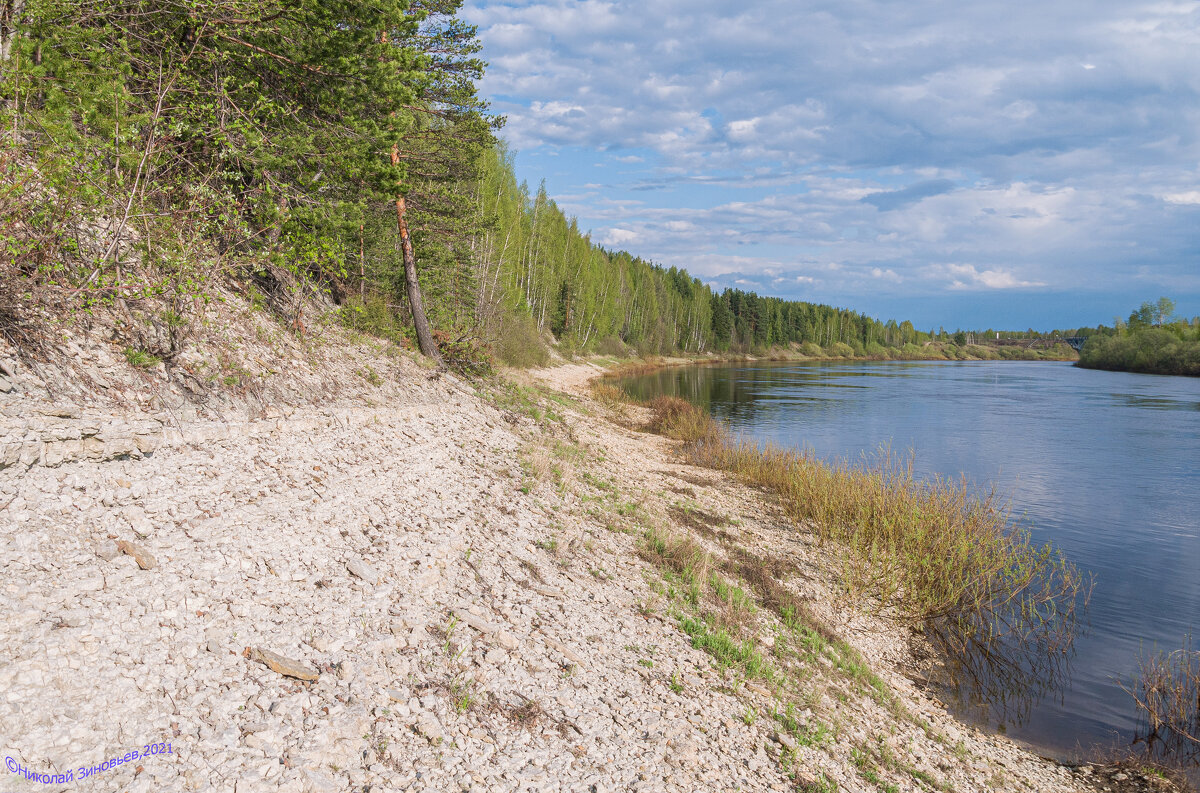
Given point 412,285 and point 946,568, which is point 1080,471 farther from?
point 412,285

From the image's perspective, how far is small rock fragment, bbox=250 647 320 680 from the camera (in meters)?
4.67

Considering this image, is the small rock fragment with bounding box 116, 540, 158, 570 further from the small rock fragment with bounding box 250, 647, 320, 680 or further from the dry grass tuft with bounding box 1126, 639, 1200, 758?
the dry grass tuft with bounding box 1126, 639, 1200, 758

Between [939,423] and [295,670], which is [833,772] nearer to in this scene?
[295,670]

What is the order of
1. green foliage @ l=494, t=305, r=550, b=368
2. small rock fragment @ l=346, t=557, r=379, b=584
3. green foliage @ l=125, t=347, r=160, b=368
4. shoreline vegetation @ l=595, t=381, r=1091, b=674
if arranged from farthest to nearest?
green foliage @ l=494, t=305, r=550, b=368 < shoreline vegetation @ l=595, t=381, r=1091, b=674 < green foliage @ l=125, t=347, r=160, b=368 < small rock fragment @ l=346, t=557, r=379, b=584

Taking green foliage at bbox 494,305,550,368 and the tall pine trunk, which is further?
green foliage at bbox 494,305,550,368

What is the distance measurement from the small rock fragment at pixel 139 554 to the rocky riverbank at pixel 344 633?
0.03 m

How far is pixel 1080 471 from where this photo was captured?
20.5 m

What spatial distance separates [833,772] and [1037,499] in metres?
15.3

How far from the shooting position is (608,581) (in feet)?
26.7

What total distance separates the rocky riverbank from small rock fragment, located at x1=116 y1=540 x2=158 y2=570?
3 centimetres

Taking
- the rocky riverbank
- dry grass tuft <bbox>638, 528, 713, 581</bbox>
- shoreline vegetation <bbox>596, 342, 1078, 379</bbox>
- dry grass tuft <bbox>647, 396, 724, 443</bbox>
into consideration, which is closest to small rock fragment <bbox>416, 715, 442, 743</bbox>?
the rocky riverbank

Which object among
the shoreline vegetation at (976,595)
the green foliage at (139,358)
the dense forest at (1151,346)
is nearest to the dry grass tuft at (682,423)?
the shoreline vegetation at (976,595)

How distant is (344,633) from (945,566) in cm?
958

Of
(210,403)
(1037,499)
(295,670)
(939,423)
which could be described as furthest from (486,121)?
(939,423)
